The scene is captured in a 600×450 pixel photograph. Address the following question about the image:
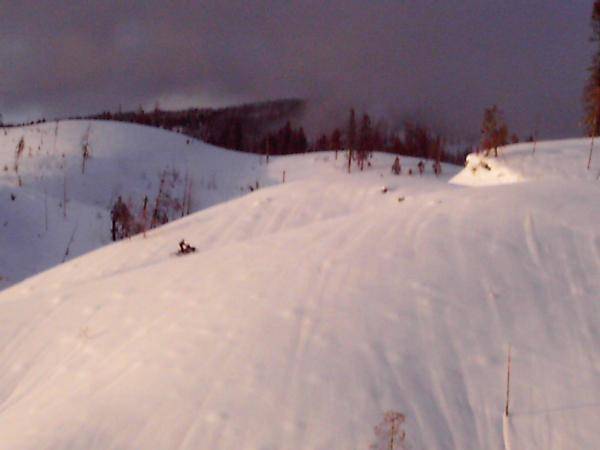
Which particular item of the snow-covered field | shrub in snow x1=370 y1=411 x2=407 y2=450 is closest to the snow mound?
the snow-covered field

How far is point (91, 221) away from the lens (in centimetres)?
944

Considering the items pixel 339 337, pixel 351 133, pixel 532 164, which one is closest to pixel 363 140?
pixel 351 133

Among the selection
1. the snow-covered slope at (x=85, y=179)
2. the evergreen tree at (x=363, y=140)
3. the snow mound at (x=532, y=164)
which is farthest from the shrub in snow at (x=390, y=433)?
the evergreen tree at (x=363, y=140)

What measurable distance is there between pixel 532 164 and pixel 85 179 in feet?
28.7

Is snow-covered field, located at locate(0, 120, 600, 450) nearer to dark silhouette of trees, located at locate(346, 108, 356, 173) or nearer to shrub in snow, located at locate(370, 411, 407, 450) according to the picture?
shrub in snow, located at locate(370, 411, 407, 450)

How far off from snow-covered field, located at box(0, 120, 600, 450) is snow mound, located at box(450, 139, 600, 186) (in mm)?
2594

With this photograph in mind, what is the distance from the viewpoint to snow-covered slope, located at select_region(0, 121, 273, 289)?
8367mm

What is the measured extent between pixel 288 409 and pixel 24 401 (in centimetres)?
134

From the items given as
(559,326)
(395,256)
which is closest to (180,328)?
(395,256)

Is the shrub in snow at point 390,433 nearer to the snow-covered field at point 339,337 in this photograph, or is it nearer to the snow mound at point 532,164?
the snow-covered field at point 339,337

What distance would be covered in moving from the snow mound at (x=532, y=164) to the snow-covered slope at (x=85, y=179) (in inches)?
226

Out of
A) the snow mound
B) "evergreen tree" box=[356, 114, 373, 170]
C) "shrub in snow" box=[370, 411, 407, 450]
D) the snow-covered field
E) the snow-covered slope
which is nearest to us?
"shrub in snow" box=[370, 411, 407, 450]

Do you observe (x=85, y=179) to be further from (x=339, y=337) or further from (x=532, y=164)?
(x=339, y=337)

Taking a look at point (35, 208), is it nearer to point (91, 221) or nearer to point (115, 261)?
point (91, 221)
